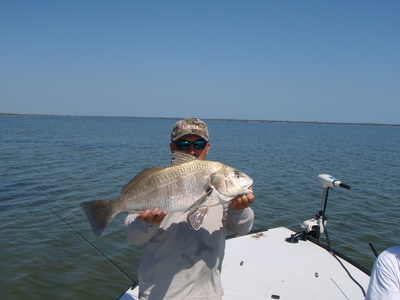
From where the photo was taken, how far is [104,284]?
7.36 meters

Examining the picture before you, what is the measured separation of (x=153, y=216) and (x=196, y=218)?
0.37 meters

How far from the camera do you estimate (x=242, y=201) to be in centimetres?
280

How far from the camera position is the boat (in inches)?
185

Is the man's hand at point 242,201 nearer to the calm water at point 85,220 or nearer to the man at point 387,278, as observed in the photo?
the man at point 387,278

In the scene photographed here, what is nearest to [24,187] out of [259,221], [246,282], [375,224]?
[259,221]

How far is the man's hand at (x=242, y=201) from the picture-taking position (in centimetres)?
278

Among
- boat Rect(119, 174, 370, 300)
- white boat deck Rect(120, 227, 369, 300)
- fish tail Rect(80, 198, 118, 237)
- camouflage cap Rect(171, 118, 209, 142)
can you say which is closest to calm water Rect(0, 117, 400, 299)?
boat Rect(119, 174, 370, 300)

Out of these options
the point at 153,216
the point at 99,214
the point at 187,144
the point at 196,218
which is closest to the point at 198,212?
the point at 196,218

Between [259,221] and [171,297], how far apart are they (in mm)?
8933

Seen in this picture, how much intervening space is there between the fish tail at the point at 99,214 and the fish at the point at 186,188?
0.08 m

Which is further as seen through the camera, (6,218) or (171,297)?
(6,218)

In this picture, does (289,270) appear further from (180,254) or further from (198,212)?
(198,212)

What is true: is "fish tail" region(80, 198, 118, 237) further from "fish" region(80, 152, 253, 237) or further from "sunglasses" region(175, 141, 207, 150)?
"sunglasses" region(175, 141, 207, 150)

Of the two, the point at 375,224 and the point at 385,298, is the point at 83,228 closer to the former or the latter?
the point at 385,298
